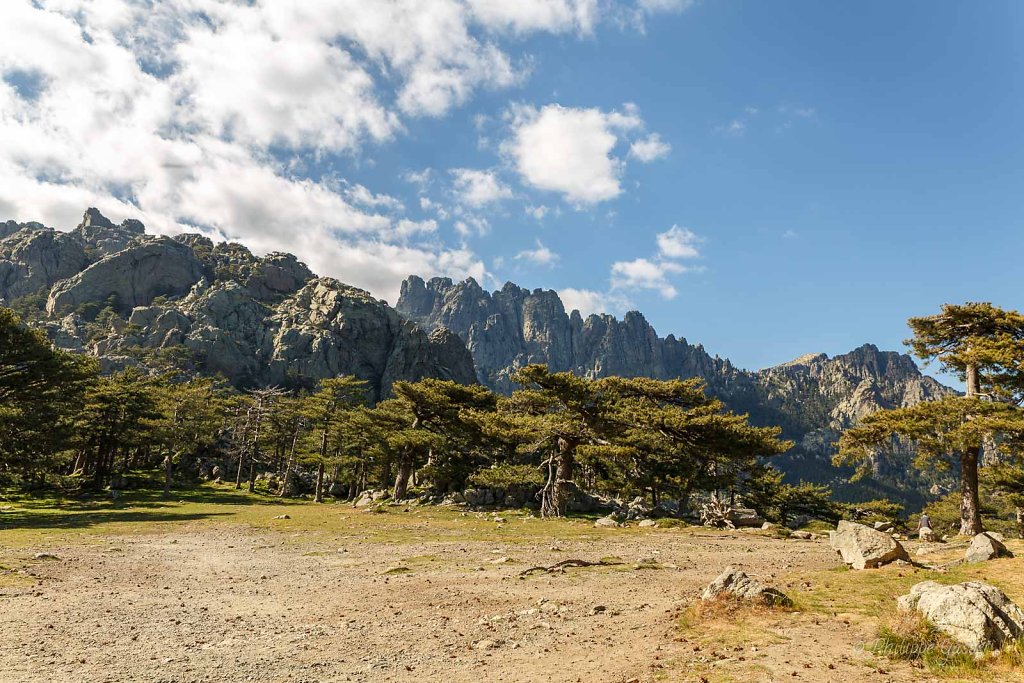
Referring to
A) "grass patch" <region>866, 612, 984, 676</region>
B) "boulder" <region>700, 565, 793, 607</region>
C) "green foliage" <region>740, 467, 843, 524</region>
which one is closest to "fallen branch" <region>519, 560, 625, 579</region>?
"boulder" <region>700, 565, 793, 607</region>

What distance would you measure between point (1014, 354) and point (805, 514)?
4533 centimetres

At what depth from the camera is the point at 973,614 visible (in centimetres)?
840

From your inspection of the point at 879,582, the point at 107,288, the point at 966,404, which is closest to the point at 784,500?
the point at 966,404

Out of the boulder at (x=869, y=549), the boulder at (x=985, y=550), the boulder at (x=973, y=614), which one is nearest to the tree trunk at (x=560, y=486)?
the boulder at (x=869, y=549)

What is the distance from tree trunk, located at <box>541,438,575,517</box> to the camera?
40.3m

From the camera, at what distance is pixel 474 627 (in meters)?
11.8

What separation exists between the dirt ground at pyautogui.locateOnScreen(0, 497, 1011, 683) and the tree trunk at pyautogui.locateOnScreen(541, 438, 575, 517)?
1607cm

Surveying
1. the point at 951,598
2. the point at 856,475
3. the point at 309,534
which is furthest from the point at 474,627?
the point at 856,475

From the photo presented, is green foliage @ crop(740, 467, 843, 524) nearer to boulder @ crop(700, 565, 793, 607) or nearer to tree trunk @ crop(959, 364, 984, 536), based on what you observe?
tree trunk @ crop(959, 364, 984, 536)

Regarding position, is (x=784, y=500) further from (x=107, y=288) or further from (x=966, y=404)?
(x=107, y=288)

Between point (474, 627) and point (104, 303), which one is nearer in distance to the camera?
point (474, 627)

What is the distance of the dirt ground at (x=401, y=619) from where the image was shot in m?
9.02

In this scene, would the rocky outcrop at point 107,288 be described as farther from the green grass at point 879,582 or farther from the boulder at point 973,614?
the boulder at point 973,614

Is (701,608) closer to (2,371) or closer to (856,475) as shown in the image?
(856,475)
